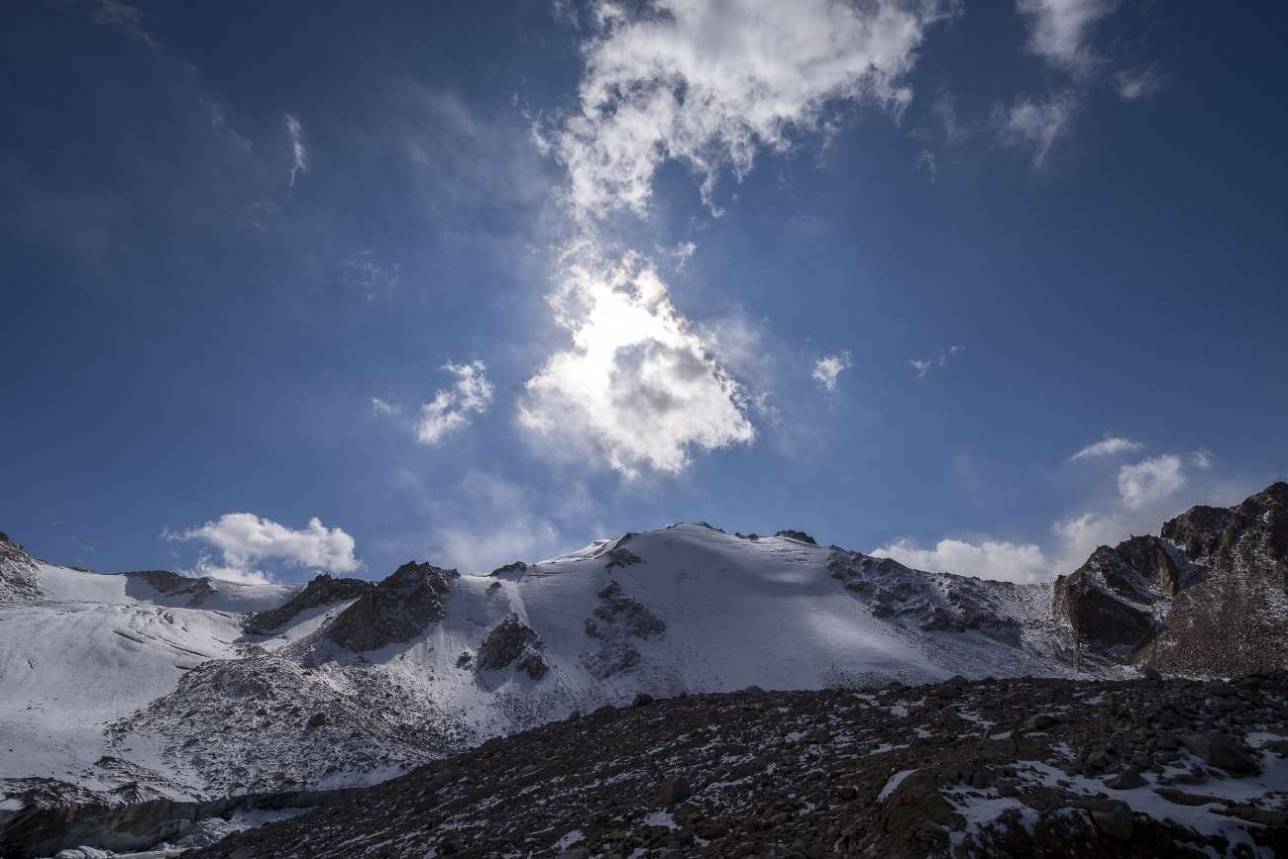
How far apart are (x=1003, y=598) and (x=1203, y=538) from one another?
22.0m

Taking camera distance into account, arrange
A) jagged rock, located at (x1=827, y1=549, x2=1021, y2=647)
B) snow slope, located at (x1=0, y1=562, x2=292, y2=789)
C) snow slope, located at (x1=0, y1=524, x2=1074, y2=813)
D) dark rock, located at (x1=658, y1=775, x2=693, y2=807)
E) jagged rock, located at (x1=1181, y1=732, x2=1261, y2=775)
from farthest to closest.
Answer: jagged rock, located at (x1=827, y1=549, x2=1021, y2=647) < snow slope, located at (x1=0, y1=524, x2=1074, y2=813) < snow slope, located at (x1=0, y1=562, x2=292, y2=789) < dark rock, located at (x1=658, y1=775, x2=693, y2=807) < jagged rock, located at (x1=1181, y1=732, x2=1261, y2=775)

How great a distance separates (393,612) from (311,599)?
74.2ft

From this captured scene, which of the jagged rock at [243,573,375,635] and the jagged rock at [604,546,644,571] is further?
the jagged rock at [604,546,644,571]

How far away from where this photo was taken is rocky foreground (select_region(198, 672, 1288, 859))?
35.4 feet

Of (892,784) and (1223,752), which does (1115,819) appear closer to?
(892,784)

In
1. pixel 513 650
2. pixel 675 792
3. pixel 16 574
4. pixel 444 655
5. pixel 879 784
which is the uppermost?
pixel 16 574

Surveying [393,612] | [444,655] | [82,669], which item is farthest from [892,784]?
[393,612]

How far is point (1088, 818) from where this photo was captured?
10.8 meters

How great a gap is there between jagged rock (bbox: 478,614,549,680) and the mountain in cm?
21

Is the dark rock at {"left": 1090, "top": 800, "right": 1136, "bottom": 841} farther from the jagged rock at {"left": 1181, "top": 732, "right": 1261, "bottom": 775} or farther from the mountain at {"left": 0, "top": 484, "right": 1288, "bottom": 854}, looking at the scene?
the mountain at {"left": 0, "top": 484, "right": 1288, "bottom": 854}

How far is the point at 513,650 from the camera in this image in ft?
229

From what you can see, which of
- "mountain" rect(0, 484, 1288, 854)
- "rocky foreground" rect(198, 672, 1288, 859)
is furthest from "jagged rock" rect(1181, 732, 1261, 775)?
"mountain" rect(0, 484, 1288, 854)

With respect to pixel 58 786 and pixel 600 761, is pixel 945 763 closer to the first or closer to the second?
pixel 600 761

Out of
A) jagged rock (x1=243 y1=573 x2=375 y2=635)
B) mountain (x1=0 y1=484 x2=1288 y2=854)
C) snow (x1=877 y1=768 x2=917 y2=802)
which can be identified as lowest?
snow (x1=877 y1=768 x2=917 y2=802)
